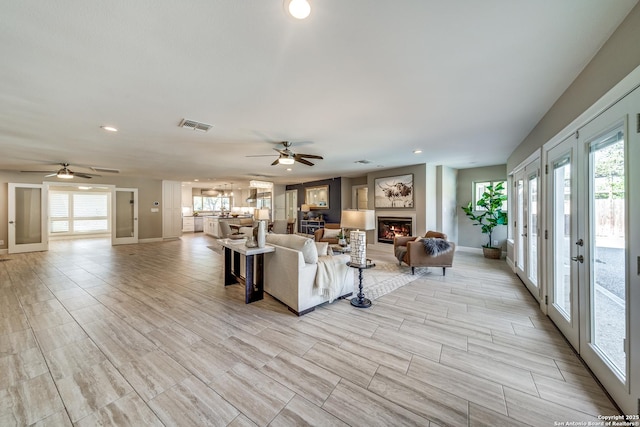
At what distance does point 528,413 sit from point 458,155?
495 centimetres

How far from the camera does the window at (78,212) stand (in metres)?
9.97

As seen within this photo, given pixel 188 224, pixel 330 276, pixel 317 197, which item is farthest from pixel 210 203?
pixel 330 276

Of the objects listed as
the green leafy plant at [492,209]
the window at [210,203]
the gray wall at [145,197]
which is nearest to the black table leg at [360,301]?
the green leafy plant at [492,209]

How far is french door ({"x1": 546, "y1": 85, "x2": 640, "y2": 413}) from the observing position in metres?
1.48

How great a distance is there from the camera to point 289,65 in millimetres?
1937

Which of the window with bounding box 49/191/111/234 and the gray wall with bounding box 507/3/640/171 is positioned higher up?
the gray wall with bounding box 507/3/640/171

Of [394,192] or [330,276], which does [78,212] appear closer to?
[330,276]

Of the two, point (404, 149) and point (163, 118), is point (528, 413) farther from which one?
point (163, 118)

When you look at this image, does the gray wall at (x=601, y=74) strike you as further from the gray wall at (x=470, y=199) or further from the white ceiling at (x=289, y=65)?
the gray wall at (x=470, y=199)

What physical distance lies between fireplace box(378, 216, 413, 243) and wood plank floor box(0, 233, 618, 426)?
3291mm

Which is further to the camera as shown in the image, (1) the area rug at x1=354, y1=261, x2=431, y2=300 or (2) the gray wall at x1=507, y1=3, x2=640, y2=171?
(1) the area rug at x1=354, y1=261, x2=431, y2=300

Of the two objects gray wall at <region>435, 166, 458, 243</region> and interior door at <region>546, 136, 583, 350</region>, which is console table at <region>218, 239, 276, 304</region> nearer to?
interior door at <region>546, 136, 583, 350</region>

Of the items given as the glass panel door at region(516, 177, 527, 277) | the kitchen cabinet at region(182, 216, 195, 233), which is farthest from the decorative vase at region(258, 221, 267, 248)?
the kitchen cabinet at region(182, 216, 195, 233)

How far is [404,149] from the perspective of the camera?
4.77 metres
